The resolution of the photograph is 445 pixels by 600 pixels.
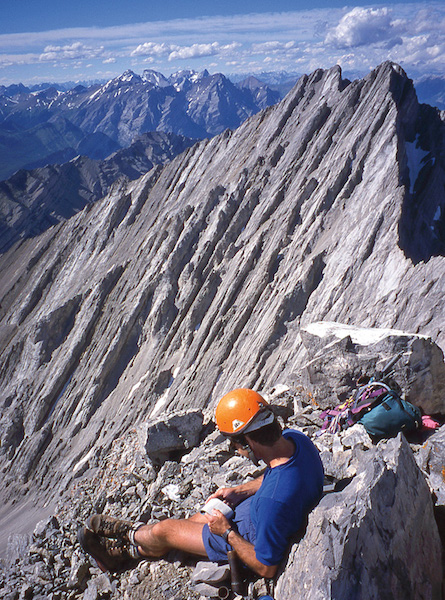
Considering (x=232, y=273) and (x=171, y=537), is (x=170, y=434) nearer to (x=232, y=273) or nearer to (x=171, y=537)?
(x=171, y=537)

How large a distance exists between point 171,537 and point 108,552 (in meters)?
1.76

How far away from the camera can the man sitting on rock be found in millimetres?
5035

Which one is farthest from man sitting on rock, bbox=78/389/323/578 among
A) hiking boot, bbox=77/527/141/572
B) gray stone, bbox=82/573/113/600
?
gray stone, bbox=82/573/113/600

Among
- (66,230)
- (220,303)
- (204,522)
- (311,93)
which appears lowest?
(220,303)

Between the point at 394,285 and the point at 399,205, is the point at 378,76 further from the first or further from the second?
the point at 394,285

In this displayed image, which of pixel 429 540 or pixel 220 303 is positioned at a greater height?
pixel 429 540

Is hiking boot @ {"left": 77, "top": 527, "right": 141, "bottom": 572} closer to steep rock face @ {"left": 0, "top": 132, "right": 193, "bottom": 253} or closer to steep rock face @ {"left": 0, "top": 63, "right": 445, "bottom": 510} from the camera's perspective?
steep rock face @ {"left": 0, "top": 63, "right": 445, "bottom": 510}

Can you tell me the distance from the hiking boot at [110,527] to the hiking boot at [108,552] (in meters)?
0.09

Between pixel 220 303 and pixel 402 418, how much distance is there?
30.5 meters

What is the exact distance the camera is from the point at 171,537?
21.2ft

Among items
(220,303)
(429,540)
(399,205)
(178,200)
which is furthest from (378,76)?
(429,540)

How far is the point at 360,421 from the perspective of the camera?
8.40 meters

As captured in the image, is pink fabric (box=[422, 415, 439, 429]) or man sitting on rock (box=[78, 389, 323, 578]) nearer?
man sitting on rock (box=[78, 389, 323, 578])

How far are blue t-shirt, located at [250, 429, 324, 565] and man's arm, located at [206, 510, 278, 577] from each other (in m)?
0.12
